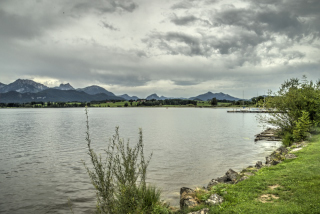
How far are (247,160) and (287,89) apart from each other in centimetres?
1420

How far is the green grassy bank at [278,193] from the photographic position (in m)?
8.93

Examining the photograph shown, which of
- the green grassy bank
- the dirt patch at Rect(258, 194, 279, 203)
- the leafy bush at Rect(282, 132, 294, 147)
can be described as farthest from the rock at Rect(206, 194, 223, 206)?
the leafy bush at Rect(282, 132, 294, 147)

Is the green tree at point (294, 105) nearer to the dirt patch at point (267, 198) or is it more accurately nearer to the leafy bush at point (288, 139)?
the leafy bush at point (288, 139)

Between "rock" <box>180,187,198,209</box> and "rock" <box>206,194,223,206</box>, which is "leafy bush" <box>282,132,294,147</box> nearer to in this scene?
"rock" <box>180,187,198,209</box>

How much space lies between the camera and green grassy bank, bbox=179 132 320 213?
8930 millimetres

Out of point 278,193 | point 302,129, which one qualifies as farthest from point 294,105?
point 278,193

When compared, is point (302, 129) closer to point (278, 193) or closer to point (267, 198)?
point (278, 193)

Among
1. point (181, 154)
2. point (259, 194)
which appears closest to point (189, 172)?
point (181, 154)

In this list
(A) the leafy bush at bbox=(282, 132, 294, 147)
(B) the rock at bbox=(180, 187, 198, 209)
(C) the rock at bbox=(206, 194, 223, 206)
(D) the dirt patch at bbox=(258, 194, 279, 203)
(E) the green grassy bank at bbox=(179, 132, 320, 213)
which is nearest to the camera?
(E) the green grassy bank at bbox=(179, 132, 320, 213)

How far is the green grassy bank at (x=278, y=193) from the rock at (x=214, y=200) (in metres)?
0.26

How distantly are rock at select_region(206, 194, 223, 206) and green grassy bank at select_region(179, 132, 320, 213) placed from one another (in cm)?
26

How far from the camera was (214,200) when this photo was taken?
10625mm

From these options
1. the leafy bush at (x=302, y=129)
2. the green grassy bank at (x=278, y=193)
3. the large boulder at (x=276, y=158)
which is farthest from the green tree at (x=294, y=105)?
the green grassy bank at (x=278, y=193)

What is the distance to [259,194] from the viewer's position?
10797 mm
